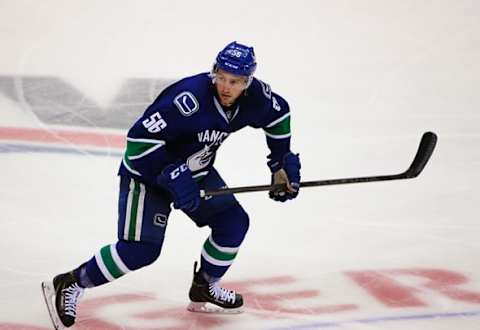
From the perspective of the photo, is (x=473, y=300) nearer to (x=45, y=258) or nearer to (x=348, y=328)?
(x=348, y=328)

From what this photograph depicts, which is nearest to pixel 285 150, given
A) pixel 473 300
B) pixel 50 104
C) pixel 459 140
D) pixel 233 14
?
pixel 473 300

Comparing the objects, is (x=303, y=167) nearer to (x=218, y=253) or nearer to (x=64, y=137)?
(x=64, y=137)

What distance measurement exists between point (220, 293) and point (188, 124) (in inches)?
29.4

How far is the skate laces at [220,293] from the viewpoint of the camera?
3.79m

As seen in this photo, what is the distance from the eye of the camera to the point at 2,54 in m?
6.17

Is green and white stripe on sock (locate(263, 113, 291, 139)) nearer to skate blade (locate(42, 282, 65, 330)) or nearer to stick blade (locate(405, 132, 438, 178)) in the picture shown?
stick blade (locate(405, 132, 438, 178))

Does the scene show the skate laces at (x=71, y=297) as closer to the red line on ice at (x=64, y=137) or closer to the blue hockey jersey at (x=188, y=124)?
the blue hockey jersey at (x=188, y=124)

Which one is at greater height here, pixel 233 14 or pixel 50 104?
pixel 233 14

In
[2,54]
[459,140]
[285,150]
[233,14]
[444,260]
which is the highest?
[233,14]

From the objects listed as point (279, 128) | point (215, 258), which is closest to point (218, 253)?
point (215, 258)

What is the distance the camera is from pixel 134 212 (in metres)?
3.46

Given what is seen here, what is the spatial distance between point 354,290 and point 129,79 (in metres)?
2.40

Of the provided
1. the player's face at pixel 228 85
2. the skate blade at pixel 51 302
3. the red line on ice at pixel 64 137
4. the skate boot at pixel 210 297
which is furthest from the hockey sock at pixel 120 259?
Result: the red line on ice at pixel 64 137

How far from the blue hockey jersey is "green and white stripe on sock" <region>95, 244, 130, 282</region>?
0.25 meters
